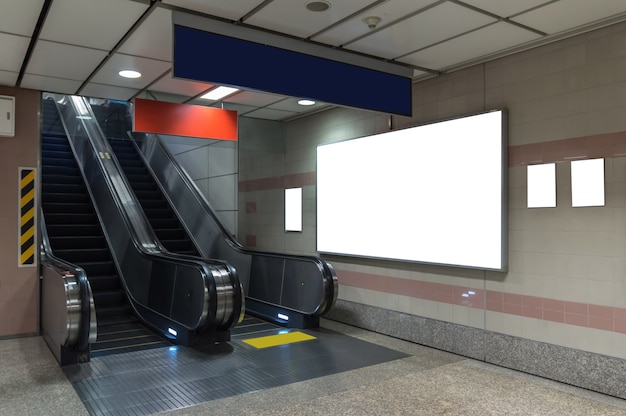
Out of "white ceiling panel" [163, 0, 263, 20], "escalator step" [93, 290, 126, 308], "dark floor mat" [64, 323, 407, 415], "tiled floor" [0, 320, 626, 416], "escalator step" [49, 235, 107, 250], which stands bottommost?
"dark floor mat" [64, 323, 407, 415]

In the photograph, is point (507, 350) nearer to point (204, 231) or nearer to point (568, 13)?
point (568, 13)

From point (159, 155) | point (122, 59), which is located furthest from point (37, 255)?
point (159, 155)

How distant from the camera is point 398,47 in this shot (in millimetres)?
4914

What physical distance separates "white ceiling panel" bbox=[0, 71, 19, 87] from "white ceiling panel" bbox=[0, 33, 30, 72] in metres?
0.17

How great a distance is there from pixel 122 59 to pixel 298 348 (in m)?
3.72

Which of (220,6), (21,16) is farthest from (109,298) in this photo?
(220,6)

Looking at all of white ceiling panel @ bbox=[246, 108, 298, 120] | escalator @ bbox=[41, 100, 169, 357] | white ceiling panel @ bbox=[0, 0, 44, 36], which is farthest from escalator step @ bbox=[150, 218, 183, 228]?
white ceiling panel @ bbox=[0, 0, 44, 36]

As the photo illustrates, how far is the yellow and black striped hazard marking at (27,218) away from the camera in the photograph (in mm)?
6355

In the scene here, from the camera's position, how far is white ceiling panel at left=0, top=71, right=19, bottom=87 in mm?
5690

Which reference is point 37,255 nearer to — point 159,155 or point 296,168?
point 296,168

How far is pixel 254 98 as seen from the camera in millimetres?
6922

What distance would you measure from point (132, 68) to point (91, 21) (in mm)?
1335

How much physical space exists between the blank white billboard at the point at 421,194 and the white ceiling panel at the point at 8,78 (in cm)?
417

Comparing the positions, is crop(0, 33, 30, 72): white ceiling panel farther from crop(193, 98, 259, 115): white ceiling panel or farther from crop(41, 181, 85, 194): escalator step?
crop(41, 181, 85, 194): escalator step
